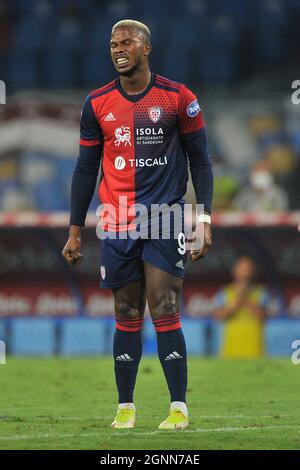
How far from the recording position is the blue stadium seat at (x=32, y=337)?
15078 millimetres

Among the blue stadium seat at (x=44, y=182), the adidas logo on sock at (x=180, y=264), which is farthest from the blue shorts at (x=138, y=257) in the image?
the blue stadium seat at (x=44, y=182)

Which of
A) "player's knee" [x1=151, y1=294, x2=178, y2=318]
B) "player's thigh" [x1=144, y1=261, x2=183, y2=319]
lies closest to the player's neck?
"player's thigh" [x1=144, y1=261, x2=183, y2=319]

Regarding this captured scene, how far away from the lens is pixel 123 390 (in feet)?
22.9

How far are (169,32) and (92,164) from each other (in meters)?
13.5

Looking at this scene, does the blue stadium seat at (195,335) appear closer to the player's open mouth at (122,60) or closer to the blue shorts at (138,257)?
the blue shorts at (138,257)

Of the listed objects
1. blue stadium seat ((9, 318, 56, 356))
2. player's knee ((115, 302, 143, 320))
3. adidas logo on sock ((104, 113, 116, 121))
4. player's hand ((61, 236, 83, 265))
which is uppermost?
adidas logo on sock ((104, 113, 116, 121))

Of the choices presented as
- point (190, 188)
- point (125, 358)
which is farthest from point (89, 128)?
point (190, 188)

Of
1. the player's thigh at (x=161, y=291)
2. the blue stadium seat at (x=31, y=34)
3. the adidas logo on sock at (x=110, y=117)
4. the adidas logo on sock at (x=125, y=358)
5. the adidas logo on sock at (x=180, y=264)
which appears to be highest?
the blue stadium seat at (x=31, y=34)

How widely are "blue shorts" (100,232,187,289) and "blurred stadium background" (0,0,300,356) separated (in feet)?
24.5

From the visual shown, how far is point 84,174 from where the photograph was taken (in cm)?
722

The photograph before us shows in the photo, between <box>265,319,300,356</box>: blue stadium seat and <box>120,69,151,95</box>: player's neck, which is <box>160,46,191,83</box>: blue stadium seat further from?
<box>120,69,151,95</box>: player's neck

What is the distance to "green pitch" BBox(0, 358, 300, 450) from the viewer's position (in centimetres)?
628

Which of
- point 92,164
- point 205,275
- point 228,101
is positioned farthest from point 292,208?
point 92,164
